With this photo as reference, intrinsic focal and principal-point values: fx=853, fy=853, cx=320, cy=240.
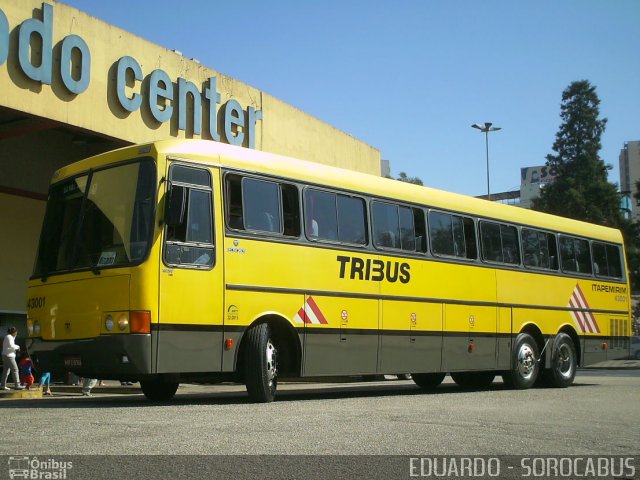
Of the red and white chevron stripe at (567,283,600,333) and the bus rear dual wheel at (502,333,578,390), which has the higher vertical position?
the red and white chevron stripe at (567,283,600,333)

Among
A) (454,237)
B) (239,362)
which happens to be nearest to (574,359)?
(454,237)

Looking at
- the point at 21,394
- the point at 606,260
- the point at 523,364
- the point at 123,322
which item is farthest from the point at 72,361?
the point at 606,260

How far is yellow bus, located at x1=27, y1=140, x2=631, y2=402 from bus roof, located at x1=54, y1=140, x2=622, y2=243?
0.10 ft

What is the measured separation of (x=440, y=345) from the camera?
14.0m

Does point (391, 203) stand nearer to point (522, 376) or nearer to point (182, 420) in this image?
point (522, 376)

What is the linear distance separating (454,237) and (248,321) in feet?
17.1

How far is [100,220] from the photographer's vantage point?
34.3ft

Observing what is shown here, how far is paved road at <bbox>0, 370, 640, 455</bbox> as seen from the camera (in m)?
6.81

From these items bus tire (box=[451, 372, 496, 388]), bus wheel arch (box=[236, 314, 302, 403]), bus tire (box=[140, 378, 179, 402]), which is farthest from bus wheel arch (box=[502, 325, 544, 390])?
bus tire (box=[140, 378, 179, 402])

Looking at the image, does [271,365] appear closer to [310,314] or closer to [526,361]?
[310,314]

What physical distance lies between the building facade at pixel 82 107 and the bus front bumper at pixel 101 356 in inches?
354

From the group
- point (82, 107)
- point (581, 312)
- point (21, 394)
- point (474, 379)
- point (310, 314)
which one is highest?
point (82, 107)

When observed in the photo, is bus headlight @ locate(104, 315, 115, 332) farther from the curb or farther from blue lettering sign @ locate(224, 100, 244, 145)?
blue lettering sign @ locate(224, 100, 244, 145)

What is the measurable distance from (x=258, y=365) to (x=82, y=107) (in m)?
11.2
